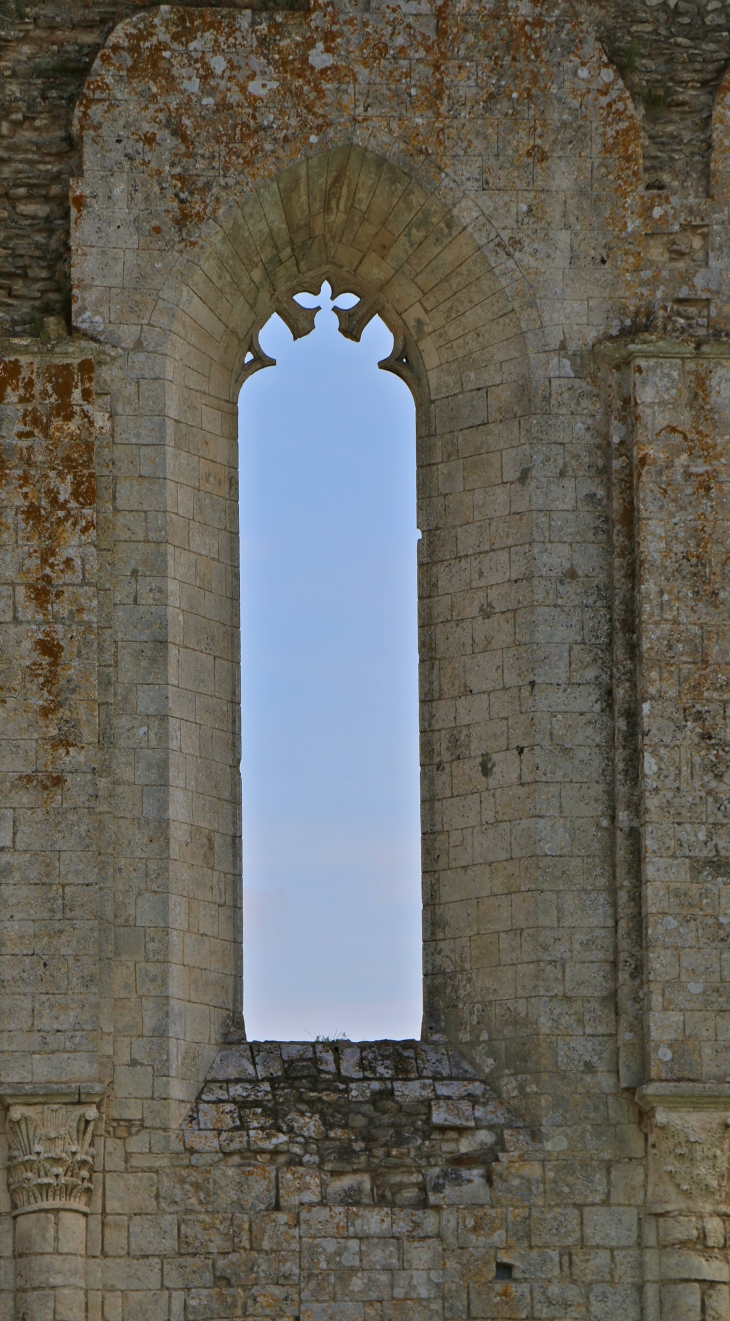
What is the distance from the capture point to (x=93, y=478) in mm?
13992

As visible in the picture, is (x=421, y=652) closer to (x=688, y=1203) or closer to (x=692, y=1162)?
(x=692, y=1162)

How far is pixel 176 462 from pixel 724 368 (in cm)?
287

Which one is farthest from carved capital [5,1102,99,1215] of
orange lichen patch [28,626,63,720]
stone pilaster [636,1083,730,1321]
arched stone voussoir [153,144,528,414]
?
arched stone voussoir [153,144,528,414]

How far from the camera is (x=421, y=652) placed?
14.7m

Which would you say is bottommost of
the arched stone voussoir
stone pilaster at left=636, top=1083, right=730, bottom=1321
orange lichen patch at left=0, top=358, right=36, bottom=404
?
stone pilaster at left=636, top=1083, right=730, bottom=1321

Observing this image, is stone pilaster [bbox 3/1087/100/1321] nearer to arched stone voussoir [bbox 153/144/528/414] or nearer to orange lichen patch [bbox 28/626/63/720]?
orange lichen patch [bbox 28/626/63/720]

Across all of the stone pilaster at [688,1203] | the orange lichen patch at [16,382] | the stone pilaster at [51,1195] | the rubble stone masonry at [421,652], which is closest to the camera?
the stone pilaster at [51,1195]

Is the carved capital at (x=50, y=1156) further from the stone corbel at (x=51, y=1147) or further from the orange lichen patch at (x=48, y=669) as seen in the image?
the orange lichen patch at (x=48, y=669)

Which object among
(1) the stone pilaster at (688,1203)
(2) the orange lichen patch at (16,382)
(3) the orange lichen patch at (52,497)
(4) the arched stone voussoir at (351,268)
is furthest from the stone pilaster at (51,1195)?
(4) the arched stone voussoir at (351,268)

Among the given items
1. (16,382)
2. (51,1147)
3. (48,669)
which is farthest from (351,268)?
(51,1147)

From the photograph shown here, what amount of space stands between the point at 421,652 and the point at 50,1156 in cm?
337

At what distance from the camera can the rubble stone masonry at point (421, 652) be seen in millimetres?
13391

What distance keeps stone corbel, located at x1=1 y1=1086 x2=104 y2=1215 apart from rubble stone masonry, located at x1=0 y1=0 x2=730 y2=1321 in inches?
0.7

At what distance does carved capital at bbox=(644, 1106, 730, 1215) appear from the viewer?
1334cm
